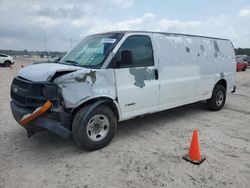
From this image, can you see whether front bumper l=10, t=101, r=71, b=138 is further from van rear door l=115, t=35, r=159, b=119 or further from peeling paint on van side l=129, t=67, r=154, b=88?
peeling paint on van side l=129, t=67, r=154, b=88

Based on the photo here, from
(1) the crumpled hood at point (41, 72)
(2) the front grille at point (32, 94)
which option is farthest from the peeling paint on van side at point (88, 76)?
(2) the front grille at point (32, 94)

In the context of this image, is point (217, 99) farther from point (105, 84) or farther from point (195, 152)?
point (105, 84)

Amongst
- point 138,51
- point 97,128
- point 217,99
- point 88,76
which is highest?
point 138,51

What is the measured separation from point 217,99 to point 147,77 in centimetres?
321

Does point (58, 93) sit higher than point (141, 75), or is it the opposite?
point (141, 75)

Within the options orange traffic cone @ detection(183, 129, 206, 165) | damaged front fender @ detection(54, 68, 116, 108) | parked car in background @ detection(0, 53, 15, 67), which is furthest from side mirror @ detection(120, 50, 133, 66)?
parked car in background @ detection(0, 53, 15, 67)

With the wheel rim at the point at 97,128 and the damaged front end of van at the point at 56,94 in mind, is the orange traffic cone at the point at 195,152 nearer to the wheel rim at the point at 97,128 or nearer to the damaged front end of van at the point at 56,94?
the wheel rim at the point at 97,128

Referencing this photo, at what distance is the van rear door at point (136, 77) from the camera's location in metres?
4.20

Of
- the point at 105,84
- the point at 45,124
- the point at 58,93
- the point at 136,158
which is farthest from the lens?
the point at 105,84

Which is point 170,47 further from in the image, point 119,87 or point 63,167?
point 63,167

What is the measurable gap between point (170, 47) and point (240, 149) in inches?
99.5

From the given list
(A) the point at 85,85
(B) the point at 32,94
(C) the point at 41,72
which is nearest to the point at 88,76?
(A) the point at 85,85

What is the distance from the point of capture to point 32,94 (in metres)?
3.73

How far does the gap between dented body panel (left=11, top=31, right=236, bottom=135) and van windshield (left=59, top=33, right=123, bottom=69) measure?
0.07m
